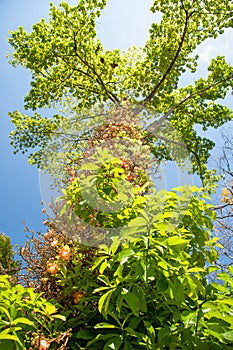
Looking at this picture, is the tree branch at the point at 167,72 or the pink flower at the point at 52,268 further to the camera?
the tree branch at the point at 167,72

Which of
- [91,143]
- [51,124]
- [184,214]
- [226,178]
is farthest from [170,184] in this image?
[51,124]

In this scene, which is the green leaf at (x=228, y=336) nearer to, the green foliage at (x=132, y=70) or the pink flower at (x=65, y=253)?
the pink flower at (x=65, y=253)

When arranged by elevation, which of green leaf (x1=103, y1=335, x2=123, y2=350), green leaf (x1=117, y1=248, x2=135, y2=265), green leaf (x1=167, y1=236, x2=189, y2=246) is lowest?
green leaf (x1=103, y1=335, x2=123, y2=350)

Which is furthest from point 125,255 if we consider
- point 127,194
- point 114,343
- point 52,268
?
point 127,194

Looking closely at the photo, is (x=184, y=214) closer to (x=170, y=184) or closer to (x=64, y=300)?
(x=64, y=300)

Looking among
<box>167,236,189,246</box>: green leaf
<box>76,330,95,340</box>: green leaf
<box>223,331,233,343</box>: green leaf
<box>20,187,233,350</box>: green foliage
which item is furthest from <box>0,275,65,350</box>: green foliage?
<box>223,331,233,343</box>: green leaf

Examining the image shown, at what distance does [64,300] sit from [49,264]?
27 cm

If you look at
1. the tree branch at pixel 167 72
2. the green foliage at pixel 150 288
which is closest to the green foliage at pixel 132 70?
the tree branch at pixel 167 72

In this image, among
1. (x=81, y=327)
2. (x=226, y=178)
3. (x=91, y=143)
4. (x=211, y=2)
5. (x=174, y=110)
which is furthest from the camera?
(x=174, y=110)

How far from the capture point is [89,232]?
9.71ft

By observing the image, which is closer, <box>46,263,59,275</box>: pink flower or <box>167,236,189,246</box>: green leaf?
<box>167,236,189,246</box>: green leaf

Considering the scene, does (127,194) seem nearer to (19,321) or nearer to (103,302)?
(103,302)

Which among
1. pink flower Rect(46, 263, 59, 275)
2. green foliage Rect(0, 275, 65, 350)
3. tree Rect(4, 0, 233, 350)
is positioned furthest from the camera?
pink flower Rect(46, 263, 59, 275)

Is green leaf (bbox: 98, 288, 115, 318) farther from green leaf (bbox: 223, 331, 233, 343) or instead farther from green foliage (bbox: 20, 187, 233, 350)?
green leaf (bbox: 223, 331, 233, 343)
